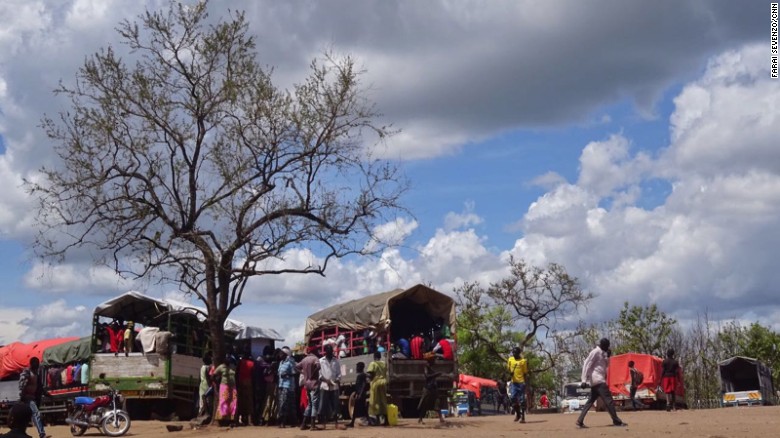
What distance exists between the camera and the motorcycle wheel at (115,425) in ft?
58.5

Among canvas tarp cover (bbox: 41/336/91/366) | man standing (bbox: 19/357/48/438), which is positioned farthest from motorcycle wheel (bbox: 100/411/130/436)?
canvas tarp cover (bbox: 41/336/91/366)

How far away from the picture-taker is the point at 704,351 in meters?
58.3

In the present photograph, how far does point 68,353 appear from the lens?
83.6 feet

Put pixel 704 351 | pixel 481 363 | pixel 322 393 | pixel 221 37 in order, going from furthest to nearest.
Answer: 1. pixel 704 351
2. pixel 481 363
3. pixel 221 37
4. pixel 322 393

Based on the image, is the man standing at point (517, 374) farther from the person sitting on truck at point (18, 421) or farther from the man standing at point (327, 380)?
the person sitting on truck at point (18, 421)

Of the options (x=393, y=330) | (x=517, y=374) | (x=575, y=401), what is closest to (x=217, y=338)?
(x=393, y=330)

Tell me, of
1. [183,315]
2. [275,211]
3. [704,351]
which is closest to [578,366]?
[704,351]

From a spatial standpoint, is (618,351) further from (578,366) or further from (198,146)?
(198,146)

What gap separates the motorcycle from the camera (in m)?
17.8

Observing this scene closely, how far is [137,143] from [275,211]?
326 centimetres

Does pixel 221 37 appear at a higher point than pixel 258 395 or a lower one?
higher

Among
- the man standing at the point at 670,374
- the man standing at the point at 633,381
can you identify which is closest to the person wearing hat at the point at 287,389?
the man standing at the point at 670,374

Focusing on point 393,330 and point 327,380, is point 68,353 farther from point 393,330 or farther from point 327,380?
point 327,380

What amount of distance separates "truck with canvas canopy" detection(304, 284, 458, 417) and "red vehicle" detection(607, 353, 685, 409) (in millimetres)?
10984
